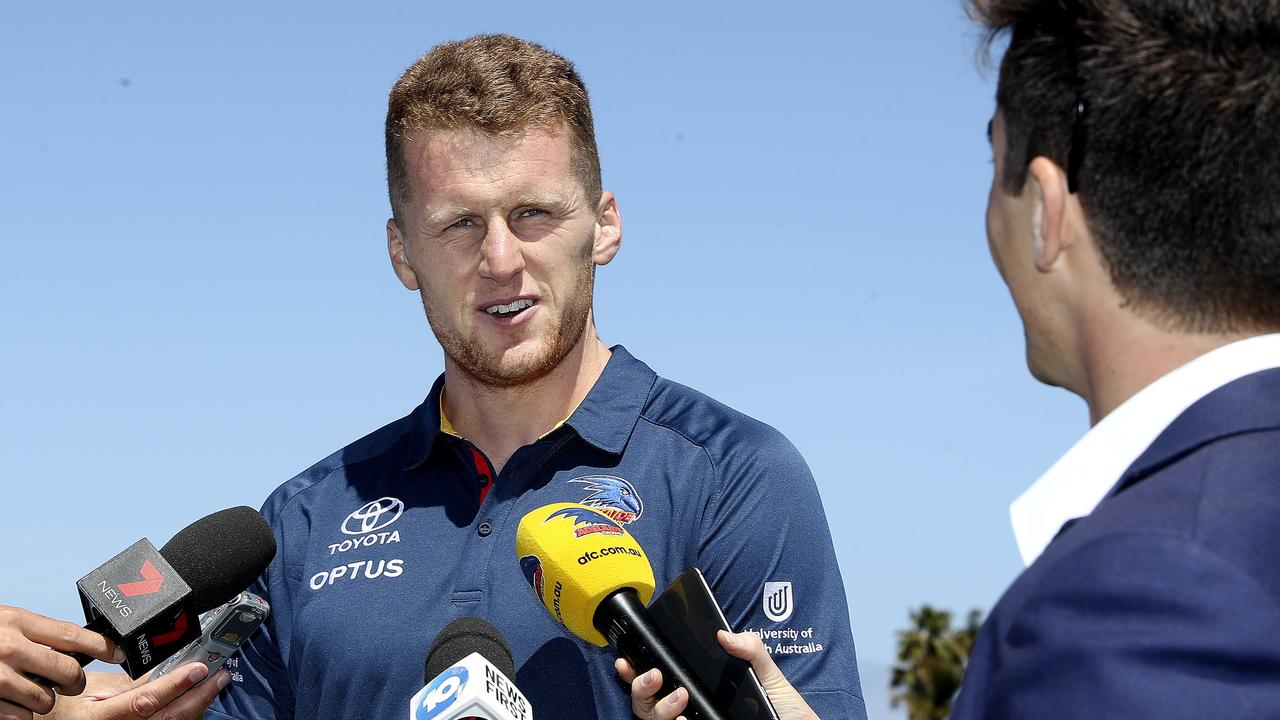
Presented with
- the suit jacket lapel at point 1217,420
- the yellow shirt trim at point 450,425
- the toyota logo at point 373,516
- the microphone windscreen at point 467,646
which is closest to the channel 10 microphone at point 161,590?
the toyota logo at point 373,516

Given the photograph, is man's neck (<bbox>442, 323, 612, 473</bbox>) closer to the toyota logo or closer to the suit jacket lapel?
the toyota logo

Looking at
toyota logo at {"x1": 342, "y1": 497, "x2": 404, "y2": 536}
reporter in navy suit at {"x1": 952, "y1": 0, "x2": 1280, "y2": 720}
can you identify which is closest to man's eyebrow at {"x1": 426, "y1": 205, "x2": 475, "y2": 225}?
toyota logo at {"x1": 342, "y1": 497, "x2": 404, "y2": 536}

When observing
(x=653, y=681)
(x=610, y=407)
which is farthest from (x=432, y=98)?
(x=653, y=681)

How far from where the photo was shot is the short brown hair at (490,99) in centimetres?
512

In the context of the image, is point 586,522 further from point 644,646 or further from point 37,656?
point 37,656

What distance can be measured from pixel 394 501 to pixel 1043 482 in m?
3.07

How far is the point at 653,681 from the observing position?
3.49 m

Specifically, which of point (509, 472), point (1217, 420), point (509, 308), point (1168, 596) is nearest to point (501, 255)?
point (509, 308)

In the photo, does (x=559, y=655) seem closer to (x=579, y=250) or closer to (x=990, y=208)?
(x=579, y=250)

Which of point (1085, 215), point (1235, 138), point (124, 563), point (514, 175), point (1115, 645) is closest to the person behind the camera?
point (1115, 645)

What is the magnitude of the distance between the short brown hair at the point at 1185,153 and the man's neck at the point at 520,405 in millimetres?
3007

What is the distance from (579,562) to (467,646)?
0.41 m

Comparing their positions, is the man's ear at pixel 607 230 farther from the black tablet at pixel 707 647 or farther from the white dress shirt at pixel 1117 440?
the white dress shirt at pixel 1117 440

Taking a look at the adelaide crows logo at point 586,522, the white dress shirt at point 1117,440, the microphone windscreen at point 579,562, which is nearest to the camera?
the white dress shirt at point 1117,440
